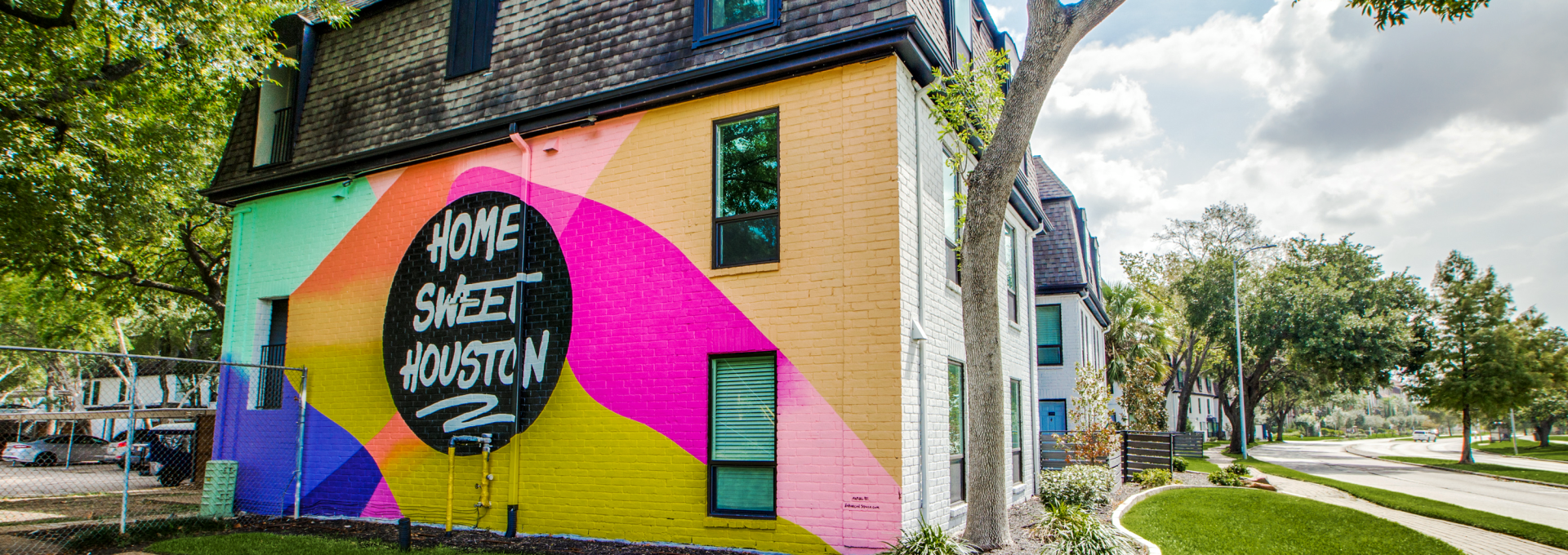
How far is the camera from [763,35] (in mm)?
8781

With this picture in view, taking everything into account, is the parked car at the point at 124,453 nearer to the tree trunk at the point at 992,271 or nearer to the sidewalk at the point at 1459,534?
the tree trunk at the point at 992,271

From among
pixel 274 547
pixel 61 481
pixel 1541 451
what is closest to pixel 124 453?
pixel 61 481

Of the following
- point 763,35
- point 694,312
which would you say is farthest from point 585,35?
point 694,312

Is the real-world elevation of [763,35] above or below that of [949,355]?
above

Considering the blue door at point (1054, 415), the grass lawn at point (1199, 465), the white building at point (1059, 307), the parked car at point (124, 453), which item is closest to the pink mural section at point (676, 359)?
the white building at point (1059, 307)

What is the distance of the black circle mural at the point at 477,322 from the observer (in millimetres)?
9773

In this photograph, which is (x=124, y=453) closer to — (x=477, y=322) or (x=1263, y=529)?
(x=477, y=322)

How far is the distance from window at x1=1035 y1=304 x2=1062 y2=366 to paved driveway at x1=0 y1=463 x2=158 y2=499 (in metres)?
20.0

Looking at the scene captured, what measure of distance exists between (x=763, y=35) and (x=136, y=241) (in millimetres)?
15574

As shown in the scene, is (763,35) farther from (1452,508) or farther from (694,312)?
(1452,508)

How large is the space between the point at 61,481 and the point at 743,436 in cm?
2041

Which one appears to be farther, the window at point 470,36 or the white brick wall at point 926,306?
the window at point 470,36

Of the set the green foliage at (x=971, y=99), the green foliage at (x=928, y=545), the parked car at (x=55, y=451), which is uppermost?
the green foliage at (x=971, y=99)

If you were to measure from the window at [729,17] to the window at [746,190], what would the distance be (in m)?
0.97
